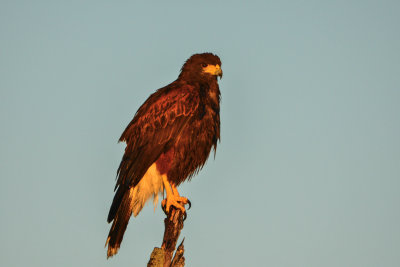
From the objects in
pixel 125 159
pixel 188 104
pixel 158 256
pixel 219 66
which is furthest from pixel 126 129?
pixel 158 256

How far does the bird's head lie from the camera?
890cm

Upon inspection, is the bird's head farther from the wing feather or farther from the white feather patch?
the white feather patch

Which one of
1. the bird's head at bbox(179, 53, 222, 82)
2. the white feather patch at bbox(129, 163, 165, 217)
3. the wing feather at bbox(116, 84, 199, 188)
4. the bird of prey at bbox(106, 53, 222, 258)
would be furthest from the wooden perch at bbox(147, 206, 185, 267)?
the bird's head at bbox(179, 53, 222, 82)

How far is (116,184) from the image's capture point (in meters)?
7.93

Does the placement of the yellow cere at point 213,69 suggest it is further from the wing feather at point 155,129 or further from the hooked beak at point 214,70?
the wing feather at point 155,129

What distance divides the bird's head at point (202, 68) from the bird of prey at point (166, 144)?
0.94ft

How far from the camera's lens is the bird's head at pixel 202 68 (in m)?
8.90

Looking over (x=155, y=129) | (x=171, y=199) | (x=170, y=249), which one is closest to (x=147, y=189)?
(x=171, y=199)

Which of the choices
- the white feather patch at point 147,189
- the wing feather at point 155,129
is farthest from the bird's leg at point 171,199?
the wing feather at point 155,129

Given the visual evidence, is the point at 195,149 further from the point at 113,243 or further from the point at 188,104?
the point at 113,243

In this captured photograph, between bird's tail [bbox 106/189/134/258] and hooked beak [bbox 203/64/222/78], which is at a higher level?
hooked beak [bbox 203/64/222/78]

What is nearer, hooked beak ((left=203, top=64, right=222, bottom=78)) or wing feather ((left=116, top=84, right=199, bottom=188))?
wing feather ((left=116, top=84, right=199, bottom=188))

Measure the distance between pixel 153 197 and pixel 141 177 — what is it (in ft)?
1.49

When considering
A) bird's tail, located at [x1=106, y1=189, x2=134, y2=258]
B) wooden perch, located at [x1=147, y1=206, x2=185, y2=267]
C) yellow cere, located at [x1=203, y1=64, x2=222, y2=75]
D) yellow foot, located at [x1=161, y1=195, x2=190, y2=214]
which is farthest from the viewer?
yellow cere, located at [x1=203, y1=64, x2=222, y2=75]
